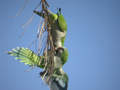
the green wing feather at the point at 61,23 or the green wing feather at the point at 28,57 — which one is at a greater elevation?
the green wing feather at the point at 61,23

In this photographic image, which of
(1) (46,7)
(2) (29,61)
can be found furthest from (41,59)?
(1) (46,7)

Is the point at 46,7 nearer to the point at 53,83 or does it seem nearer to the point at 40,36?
the point at 40,36

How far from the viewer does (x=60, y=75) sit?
0.51 m

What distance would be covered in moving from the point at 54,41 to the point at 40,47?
0.13 feet

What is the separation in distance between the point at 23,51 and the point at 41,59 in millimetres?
55

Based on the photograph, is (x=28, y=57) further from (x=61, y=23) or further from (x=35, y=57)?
(x=61, y=23)

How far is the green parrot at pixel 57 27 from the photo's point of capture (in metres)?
0.49

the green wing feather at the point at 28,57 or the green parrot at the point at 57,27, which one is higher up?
the green parrot at the point at 57,27

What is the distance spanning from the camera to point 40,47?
1.63 ft

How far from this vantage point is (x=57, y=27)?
50cm

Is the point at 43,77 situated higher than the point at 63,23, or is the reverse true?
the point at 63,23

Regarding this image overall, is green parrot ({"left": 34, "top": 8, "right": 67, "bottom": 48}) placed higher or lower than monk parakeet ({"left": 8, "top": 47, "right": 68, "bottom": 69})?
higher

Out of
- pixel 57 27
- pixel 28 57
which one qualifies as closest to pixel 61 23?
pixel 57 27

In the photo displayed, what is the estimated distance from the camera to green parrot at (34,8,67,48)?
49cm
